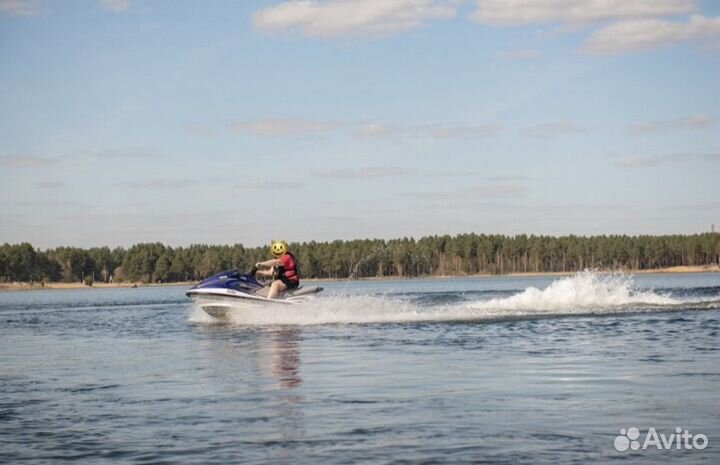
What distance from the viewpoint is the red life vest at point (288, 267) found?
2994 cm

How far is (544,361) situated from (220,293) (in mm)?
14622

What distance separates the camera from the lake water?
987 cm

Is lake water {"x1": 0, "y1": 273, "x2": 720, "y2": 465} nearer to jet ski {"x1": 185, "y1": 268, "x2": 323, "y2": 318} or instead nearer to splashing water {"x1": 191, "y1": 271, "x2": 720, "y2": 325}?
jet ski {"x1": 185, "y1": 268, "x2": 323, "y2": 318}

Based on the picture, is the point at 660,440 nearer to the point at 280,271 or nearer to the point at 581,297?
the point at 280,271

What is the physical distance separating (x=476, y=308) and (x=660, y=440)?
24495mm

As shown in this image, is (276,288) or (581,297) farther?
(581,297)

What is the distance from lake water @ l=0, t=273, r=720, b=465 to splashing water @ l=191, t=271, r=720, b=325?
2.99 m

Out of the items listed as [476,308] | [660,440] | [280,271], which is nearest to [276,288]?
[280,271]

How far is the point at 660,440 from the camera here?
9.88m

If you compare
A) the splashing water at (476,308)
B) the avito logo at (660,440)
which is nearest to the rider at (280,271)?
the splashing water at (476,308)

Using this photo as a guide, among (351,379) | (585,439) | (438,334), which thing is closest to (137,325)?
(438,334)

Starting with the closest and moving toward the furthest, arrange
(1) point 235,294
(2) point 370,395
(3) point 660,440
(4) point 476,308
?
(3) point 660,440, (2) point 370,395, (1) point 235,294, (4) point 476,308

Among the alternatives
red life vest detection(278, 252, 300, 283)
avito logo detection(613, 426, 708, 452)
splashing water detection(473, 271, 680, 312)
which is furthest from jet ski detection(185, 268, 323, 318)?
avito logo detection(613, 426, 708, 452)

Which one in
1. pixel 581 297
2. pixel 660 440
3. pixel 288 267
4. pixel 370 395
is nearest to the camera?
pixel 660 440
